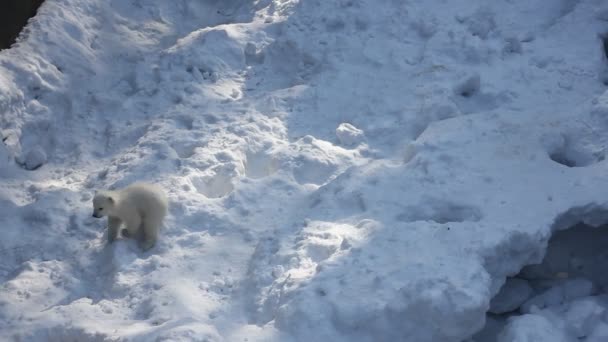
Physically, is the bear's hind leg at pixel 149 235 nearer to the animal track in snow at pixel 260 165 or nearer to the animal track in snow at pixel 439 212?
the animal track in snow at pixel 260 165

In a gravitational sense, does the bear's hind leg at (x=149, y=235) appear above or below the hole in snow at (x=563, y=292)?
above

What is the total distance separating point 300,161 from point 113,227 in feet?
Answer: 4.78

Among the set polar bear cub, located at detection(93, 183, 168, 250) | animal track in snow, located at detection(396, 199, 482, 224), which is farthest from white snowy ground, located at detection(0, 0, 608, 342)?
polar bear cub, located at detection(93, 183, 168, 250)

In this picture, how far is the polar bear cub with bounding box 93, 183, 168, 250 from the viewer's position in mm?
4160

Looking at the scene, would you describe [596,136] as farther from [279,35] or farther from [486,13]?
[279,35]

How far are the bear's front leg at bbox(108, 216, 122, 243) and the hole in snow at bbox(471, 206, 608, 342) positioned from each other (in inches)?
96.8

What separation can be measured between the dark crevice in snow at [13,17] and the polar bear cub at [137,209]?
2.20 metres

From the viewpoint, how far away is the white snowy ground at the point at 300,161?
3719 millimetres

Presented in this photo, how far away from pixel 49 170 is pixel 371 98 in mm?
2741

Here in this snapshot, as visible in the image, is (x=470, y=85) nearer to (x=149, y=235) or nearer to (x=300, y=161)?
(x=300, y=161)

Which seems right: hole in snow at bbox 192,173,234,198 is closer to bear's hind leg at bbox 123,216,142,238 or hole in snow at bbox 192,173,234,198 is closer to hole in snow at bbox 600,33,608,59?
bear's hind leg at bbox 123,216,142,238

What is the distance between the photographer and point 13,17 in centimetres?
564

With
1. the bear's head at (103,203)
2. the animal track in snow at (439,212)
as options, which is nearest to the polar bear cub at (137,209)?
the bear's head at (103,203)

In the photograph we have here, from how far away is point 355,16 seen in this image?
638 cm
